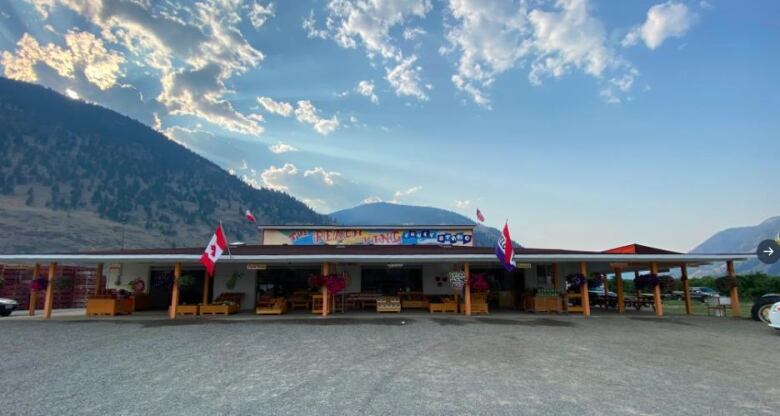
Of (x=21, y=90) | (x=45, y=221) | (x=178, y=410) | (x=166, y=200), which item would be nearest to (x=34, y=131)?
(x=21, y=90)

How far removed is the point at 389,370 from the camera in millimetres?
6781

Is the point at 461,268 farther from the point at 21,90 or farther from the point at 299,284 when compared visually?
the point at 21,90

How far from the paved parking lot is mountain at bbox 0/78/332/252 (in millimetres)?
68905

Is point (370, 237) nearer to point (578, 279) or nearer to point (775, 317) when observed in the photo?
point (578, 279)

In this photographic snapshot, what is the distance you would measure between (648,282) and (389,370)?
12770 millimetres

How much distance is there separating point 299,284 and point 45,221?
3946 inches

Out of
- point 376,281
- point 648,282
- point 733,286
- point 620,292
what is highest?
point 376,281

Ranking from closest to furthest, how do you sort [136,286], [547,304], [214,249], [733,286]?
1. [214,249]
2. [733,286]
3. [547,304]
4. [136,286]

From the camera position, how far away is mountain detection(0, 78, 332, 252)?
91438mm

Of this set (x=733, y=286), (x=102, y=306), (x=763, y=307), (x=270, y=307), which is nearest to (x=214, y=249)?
(x=270, y=307)

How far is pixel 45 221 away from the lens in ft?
300

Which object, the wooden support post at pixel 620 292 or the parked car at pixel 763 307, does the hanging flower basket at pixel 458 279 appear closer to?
the wooden support post at pixel 620 292

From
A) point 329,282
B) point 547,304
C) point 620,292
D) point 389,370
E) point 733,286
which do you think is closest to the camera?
point 389,370

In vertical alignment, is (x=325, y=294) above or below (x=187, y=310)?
above
